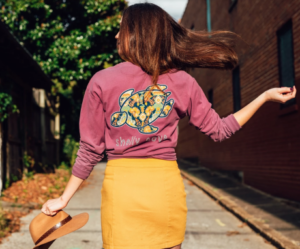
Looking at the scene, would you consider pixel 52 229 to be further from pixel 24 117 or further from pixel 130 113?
pixel 24 117

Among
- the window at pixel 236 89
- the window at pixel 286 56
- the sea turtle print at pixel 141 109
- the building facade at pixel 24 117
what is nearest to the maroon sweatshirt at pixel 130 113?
the sea turtle print at pixel 141 109

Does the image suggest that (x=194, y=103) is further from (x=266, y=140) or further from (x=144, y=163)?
(x=266, y=140)

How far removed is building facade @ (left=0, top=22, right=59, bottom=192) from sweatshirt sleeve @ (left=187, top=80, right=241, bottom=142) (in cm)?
610

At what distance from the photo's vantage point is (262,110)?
33.7 ft

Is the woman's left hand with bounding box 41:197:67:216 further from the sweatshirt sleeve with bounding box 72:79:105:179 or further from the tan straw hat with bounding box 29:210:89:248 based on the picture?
the sweatshirt sleeve with bounding box 72:79:105:179

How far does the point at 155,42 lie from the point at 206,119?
1.56 feet

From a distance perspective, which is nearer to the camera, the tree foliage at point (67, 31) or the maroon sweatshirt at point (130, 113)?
the maroon sweatshirt at point (130, 113)

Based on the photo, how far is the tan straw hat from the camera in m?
1.90

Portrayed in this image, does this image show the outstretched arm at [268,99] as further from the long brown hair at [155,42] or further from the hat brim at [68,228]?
the hat brim at [68,228]

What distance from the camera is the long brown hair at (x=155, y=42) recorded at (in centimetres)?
194

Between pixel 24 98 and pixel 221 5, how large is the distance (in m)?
8.16

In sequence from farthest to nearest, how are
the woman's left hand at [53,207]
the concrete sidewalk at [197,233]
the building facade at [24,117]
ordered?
the building facade at [24,117] → the concrete sidewalk at [197,233] → the woman's left hand at [53,207]

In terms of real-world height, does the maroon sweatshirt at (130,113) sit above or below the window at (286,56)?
below

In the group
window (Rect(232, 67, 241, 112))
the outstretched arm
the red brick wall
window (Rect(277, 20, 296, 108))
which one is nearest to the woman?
the outstretched arm
